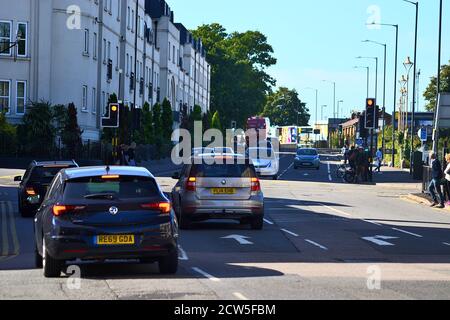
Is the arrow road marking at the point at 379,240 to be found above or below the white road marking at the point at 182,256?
below

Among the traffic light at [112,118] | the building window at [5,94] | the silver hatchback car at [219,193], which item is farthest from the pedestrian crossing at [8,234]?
the building window at [5,94]

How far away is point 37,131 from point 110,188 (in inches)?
1574

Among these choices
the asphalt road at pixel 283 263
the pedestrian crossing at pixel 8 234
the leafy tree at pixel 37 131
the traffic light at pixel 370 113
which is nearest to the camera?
the asphalt road at pixel 283 263

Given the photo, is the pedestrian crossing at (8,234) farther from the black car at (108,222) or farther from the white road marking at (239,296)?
the white road marking at (239,296)

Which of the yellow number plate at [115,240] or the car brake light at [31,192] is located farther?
the car brake light at [31,192]

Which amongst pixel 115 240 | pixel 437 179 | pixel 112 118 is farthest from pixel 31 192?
pixel 112 118

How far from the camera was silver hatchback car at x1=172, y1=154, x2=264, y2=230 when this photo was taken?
22.9 metres

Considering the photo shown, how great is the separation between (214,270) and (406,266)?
332 centimetres

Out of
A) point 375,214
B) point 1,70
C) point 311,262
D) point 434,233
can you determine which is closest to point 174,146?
point 1,70

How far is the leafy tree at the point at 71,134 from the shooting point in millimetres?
53938

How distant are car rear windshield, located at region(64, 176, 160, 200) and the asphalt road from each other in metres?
1.11

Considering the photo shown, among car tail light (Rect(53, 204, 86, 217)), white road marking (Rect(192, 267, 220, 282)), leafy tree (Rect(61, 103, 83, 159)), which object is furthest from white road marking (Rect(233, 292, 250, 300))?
leafy tree (Rect(61, 103, 83, 159))

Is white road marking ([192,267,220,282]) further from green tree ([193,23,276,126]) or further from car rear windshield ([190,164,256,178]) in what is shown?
green tree ([193,23,276,126])

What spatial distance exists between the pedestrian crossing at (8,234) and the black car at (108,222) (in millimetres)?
3780
